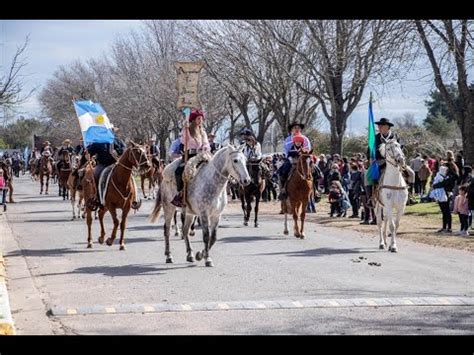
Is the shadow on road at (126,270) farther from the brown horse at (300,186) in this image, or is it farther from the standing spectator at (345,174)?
the standing spectator at (345,174)

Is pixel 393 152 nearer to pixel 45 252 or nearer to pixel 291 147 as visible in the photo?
pixel 291 147

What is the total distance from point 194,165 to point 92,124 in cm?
474

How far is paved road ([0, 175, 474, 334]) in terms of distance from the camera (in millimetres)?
10492

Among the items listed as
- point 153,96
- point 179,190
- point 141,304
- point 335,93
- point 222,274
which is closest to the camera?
point 141,304

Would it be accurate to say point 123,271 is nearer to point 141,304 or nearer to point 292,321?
point 141,304

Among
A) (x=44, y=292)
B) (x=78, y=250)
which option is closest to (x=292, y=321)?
(x=44, y=292)

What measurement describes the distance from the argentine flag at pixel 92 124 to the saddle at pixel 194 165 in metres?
4.22

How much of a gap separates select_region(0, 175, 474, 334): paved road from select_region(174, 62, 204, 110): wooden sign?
3.17m

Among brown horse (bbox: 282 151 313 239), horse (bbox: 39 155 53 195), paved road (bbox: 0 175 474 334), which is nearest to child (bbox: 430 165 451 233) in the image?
paved road (bbox: 0 175 474 334)

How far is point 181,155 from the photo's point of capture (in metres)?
16.7

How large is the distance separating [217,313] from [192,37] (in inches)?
1312

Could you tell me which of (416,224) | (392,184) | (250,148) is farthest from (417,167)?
(392,184)

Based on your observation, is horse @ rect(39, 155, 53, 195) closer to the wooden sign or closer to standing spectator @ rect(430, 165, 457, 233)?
standing spectator @ rect(430, 165, 457, 233)

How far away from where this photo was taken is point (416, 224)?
24969 mm
